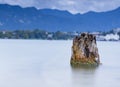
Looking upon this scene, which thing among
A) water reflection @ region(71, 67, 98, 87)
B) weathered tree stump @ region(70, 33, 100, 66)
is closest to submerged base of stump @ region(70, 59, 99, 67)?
weathered tree stump @ region(70, 33, 100, 66)

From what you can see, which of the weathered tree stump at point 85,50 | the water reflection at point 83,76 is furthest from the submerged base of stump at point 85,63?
the water reflection at point 83,76

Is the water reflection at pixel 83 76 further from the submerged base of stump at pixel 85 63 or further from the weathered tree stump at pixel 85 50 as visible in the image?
the weathered tree stump at pixel 85 50

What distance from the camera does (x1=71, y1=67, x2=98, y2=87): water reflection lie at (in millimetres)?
37547

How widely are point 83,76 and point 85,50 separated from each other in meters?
9.05

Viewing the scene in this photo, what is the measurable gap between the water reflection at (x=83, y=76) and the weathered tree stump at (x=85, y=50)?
2.05m

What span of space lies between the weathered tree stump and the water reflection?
80.5 inches

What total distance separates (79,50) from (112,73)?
6423mm

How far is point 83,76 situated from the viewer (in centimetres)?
4300

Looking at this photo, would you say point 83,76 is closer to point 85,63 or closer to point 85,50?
point 85,50

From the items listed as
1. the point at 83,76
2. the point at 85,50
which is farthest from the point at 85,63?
the point at 83,76

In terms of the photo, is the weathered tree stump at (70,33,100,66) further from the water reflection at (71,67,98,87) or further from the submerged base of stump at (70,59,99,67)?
the water reflection at (71,67,98,87)

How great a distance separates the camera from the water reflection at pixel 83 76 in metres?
37.5

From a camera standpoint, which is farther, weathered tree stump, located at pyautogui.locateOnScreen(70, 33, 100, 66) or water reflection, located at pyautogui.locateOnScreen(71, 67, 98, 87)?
weathered tree stump, located at pyautogui.locateOnScreen(70, 33, 100, 66)

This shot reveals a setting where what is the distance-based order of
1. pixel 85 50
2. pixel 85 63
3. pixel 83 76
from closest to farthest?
pixel 83 76, pixel 85 50, pixel 85 63
